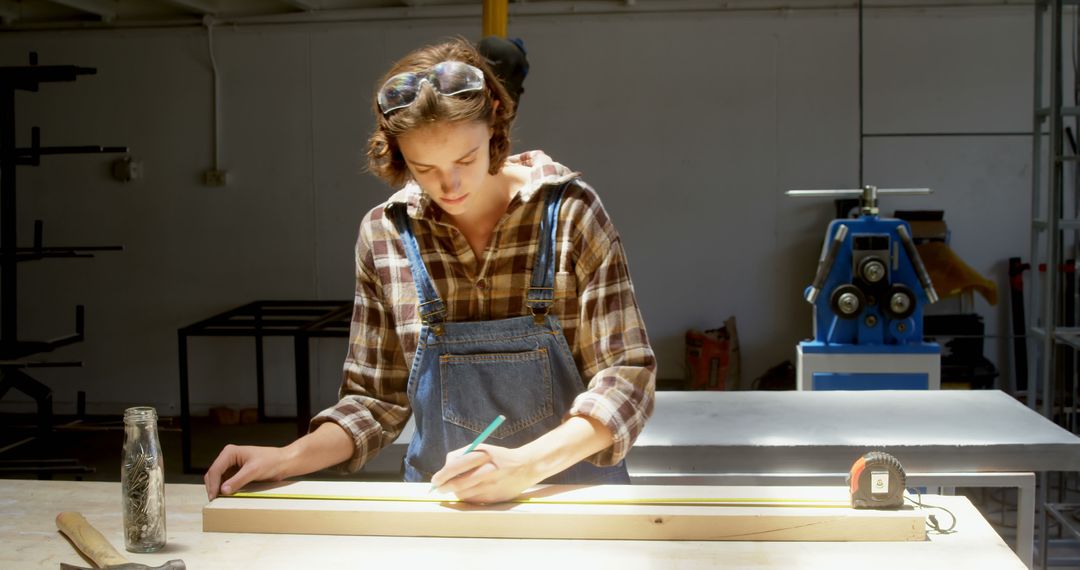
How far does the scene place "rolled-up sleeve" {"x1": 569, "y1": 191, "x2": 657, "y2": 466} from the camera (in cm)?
159

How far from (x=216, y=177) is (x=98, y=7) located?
1.34 metres

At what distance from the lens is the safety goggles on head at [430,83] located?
5.07 ft

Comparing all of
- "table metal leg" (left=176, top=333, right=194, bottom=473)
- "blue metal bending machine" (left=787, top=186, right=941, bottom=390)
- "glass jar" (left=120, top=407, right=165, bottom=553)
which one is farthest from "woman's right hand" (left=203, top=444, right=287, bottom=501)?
"table metal leg" (left=176, top=333, right=194, bottom=473)

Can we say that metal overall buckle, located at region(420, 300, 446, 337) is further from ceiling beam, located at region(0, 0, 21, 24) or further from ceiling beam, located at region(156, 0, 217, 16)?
ceiling beam, located at region(0, 0, 21, 24)

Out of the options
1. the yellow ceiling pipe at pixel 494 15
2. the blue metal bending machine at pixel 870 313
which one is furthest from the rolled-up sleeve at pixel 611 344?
the blue metal bending machine at pixel 870 313

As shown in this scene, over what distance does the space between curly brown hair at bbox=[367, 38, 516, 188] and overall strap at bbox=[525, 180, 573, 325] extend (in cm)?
12

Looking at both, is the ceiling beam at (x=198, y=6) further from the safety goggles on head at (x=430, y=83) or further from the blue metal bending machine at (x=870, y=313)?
the safety goggles on head at (x=430, y=83)

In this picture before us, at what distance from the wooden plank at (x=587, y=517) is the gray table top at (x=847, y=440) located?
3.57ft

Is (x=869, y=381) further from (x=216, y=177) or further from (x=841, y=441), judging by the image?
(x=216, y=177)

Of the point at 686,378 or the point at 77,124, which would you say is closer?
the point at 686,378

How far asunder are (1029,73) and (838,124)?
1228 mm

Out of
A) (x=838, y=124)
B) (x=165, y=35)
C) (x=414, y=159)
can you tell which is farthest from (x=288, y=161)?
(x=414, y=159)

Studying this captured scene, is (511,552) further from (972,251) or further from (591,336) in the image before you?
(972,251)

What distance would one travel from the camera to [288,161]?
715 cm
